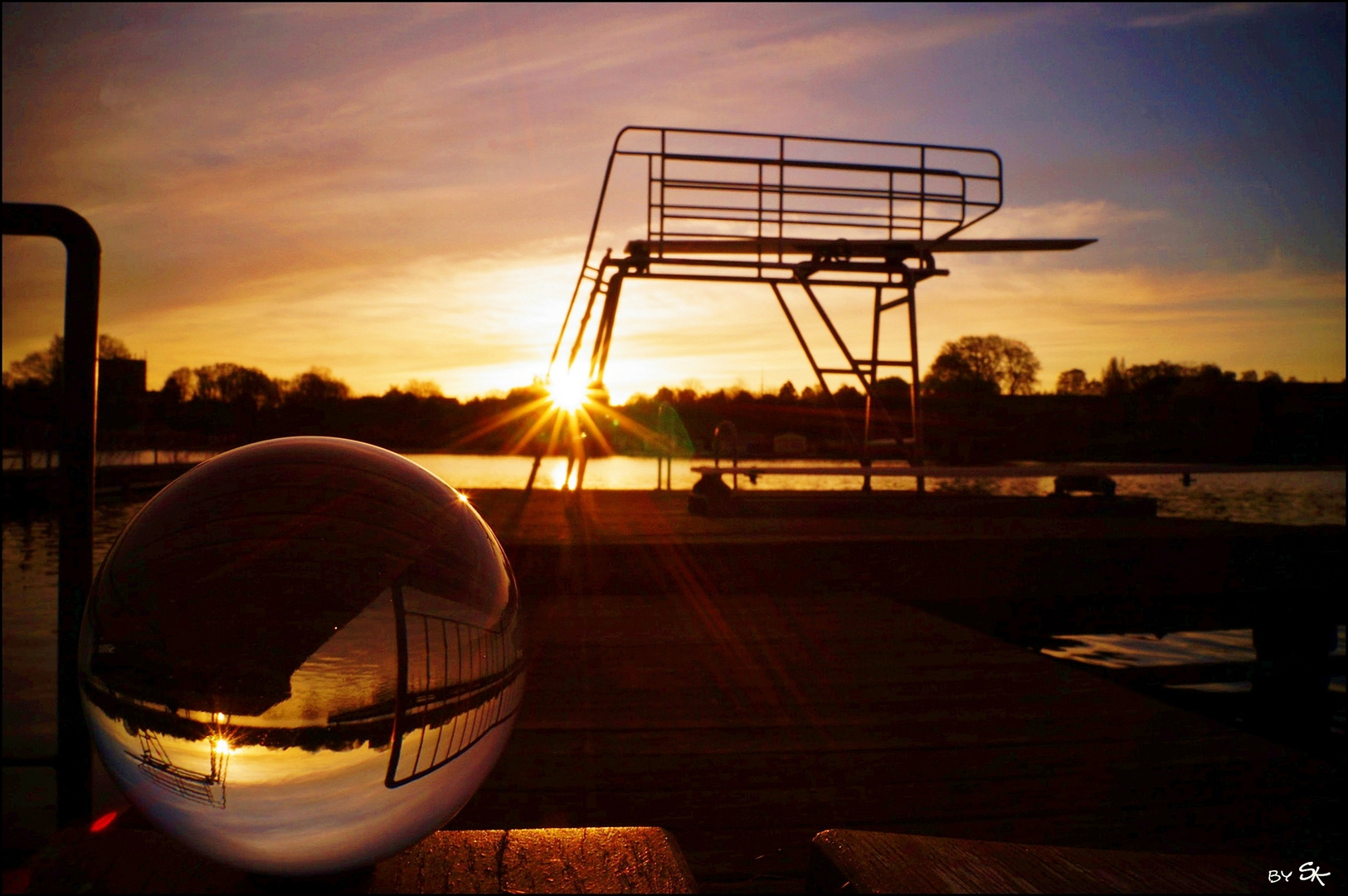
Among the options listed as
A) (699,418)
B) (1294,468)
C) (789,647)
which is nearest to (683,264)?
(789,647)

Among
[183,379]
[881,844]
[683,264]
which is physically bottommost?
[881,844]

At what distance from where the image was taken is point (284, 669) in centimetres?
90

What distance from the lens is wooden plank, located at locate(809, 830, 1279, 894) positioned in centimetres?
94

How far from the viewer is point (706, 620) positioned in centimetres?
505

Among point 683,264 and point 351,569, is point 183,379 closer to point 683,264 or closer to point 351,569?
point 683,264

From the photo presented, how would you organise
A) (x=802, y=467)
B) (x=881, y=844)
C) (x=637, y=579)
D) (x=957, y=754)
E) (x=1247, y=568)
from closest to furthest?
1. (x=881, y=844)
2. (x=957, y=754)
3. (x=637, y=579)
4. (x=1247, y=568)
5. (x=802, y=467)

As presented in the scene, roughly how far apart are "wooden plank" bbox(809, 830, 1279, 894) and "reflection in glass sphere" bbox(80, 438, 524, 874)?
1.59 ft

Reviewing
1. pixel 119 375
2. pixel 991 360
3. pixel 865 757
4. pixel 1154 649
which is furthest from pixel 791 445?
pixel 991 360

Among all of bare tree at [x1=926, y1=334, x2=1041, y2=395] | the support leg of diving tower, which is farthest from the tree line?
bare tree at [x1=926, y1=334, x2=1041, y2=395]

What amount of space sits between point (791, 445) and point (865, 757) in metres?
11.4

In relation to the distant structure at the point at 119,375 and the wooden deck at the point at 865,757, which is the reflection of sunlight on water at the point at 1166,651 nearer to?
the wooden deck at the point at 865,757

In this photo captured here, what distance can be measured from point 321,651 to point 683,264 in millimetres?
9034
